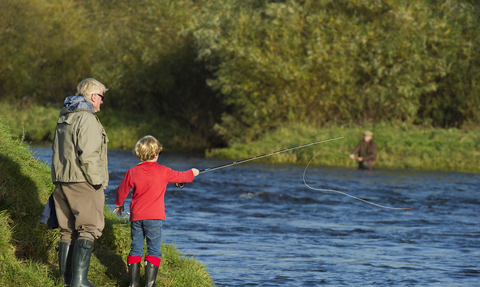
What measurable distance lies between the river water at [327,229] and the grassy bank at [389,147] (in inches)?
127

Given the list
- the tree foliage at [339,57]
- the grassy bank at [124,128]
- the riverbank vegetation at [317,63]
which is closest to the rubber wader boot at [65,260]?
the riverbank vegetation at [317,63]

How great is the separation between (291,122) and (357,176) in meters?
8.99

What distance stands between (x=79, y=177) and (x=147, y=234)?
35.7 inches

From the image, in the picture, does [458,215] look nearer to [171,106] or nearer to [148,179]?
[148,179]

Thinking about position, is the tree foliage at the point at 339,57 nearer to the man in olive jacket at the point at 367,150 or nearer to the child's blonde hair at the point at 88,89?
the man in olive jacket at the point at 367,150

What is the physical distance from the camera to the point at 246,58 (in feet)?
91.3


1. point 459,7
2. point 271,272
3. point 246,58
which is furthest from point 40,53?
point 271,272

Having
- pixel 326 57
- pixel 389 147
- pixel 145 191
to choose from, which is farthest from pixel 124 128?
pixel 145 191

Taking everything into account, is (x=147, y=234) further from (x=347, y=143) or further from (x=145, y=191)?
(x=347, y=143)

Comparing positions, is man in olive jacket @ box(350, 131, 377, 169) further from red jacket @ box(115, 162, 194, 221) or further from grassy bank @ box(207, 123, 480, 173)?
red jacket @ box(115, 162, 194, 221)

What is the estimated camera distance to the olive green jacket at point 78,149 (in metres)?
4.90

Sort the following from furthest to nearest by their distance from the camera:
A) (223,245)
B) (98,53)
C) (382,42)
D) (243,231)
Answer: (98,53)
(382,42)
(243,231)
(223,245)

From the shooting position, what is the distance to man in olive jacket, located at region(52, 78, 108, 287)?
493 centimetres

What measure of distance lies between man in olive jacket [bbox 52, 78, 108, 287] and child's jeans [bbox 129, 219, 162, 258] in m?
0.42
